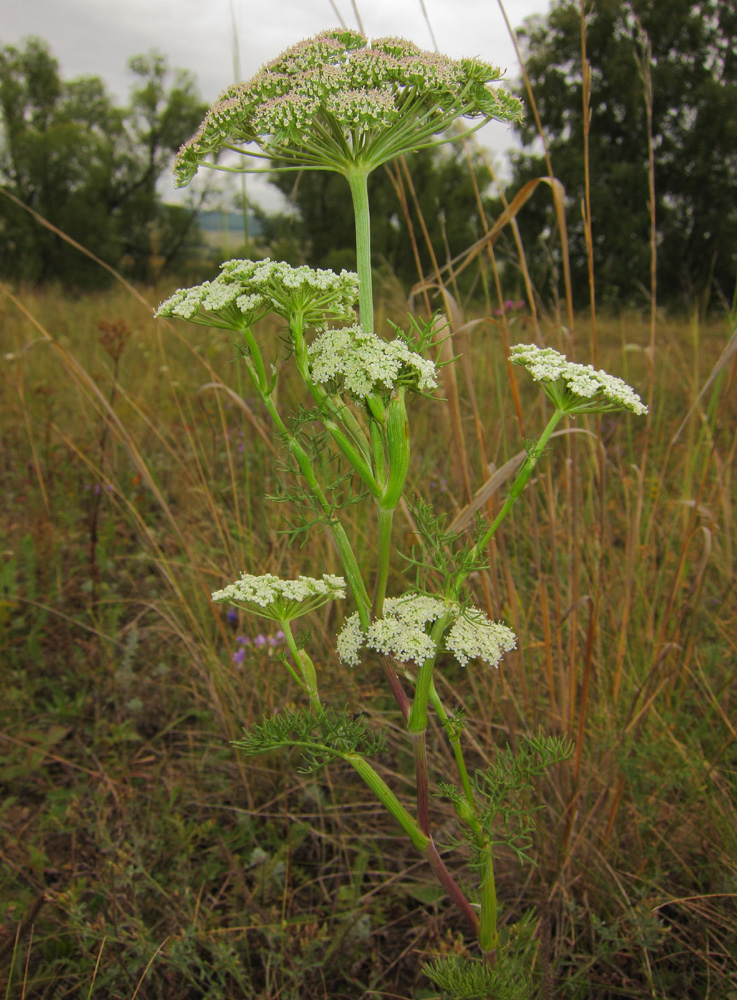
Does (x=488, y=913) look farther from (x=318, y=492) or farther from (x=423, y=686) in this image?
(x=318, y=492)

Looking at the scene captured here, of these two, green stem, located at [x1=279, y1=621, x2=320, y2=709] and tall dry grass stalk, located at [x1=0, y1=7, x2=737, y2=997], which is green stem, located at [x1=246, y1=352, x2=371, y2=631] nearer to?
green stem, located at [x1=279, y1=621, x2=320, y2=709]

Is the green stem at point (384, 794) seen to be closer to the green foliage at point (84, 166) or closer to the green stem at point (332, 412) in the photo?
the green stem at point (332, 412)

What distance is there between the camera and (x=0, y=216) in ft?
82.9

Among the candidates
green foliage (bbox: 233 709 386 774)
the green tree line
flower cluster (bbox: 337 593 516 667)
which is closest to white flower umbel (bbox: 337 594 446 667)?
flower cluster (bbox: 337 593 516 667)

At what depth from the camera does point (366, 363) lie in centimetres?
86

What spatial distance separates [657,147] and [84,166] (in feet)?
75.2

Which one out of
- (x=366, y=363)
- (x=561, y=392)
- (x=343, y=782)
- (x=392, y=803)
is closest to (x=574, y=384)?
(x=561, y=392)

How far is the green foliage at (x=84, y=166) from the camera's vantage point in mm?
25578

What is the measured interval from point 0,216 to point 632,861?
102 feet

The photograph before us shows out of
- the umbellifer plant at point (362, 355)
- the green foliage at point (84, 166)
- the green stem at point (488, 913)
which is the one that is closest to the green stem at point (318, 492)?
the umbellifer plant at point (362, 355)

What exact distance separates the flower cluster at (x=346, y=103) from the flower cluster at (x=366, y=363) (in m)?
0.29

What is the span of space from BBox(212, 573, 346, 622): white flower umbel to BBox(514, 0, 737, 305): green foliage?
57.5 feet

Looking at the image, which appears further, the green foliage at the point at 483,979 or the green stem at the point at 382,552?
the green foliage at the point at 483,979

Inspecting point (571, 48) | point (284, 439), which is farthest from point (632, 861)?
point (571, 48)
